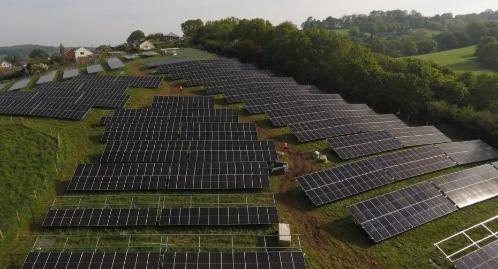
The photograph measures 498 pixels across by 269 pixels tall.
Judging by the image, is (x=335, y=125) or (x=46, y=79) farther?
(x=46, y=79)

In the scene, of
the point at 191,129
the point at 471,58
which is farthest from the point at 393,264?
the point at 471,58

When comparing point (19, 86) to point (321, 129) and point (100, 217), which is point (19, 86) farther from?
point (321, 129)

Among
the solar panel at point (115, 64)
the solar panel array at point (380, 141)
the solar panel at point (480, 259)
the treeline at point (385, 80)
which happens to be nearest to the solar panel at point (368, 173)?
the solar panel array at point (380, 141)

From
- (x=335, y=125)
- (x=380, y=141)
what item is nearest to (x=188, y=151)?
(x=335, y=125)

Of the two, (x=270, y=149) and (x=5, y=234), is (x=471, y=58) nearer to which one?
(x=270, y=149)

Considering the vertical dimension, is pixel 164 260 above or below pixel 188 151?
below

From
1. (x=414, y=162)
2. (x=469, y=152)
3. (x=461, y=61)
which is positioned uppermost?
(x=414, y=162)

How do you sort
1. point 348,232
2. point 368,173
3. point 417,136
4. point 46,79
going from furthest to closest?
point 46,79 → point 417,136 → point 368,173 → point 348,232

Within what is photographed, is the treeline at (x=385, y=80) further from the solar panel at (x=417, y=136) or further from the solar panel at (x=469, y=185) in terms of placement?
the solar panel at (x=469, y=185)
